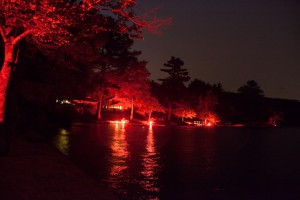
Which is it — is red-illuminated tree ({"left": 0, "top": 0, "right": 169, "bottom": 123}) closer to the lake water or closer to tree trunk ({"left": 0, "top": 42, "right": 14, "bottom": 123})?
tree trunk ({"left": 0, "top": 42, "right": 14, "bottom": 123})

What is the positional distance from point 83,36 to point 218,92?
2737 inches

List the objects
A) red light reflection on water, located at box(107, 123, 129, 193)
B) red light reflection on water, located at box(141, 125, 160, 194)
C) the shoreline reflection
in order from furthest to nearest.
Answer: red light reflection on water, located at box(107, 123, 129, 193)
red light reflection on water, located at box(141, 125, 160, 194)
the shoreline reflection

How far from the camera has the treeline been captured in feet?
61.2

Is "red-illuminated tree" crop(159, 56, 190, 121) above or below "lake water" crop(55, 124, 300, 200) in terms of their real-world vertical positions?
above

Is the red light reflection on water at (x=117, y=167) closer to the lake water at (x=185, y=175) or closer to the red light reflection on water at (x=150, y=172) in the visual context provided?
the lake water at (x=185, y=175)

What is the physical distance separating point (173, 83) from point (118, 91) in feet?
53.2

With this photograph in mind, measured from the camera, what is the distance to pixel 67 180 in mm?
8242

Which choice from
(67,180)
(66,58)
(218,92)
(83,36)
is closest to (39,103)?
(66,58)

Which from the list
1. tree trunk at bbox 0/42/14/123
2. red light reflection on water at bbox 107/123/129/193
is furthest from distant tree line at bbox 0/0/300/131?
red light reflection on water at bbox 107/123/129/193

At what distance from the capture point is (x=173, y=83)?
207 feet

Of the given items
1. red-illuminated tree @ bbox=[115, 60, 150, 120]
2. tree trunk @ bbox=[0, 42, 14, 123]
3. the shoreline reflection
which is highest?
red-illuminated tree @ bbox=[115, 60, 150, 120]

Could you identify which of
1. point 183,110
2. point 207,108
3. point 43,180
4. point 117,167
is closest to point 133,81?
point 183,110

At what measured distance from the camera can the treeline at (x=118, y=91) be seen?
18.6m

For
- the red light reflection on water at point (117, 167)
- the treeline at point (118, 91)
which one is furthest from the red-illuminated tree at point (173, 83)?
the red light reflection on water at point (117, 167)
